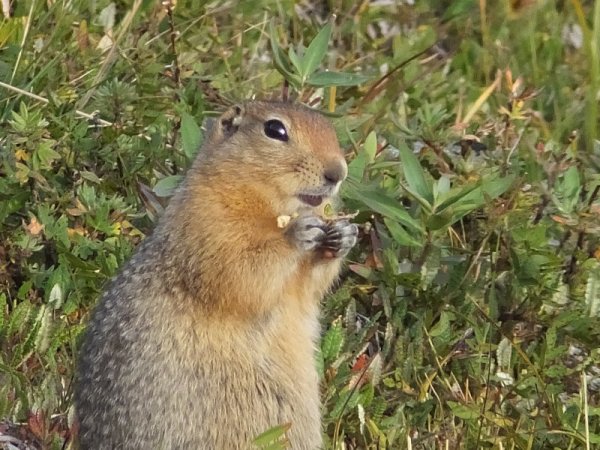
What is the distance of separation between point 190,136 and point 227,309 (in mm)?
1020

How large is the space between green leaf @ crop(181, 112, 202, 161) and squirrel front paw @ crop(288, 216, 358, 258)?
32.2 inches

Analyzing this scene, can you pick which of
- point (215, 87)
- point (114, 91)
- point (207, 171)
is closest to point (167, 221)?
point (207, 171)

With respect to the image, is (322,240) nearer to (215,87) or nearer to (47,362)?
(47,362)

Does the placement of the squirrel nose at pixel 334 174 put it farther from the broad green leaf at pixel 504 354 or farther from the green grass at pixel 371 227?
the broad green leaf at pixel 504 354

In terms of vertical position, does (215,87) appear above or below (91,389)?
below

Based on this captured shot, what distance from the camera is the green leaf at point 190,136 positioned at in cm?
466

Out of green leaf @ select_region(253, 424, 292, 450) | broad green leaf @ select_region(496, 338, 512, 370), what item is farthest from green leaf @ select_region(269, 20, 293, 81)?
green leaf @ select_region(253, 424, 292, 450)

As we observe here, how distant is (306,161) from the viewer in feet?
12.7

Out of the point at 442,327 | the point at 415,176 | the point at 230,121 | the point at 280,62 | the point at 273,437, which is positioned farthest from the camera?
the point at 280,62

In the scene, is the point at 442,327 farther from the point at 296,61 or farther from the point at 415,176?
the point at 296,61

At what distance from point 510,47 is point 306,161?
329 cm

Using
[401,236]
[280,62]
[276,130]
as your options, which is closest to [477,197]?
[401,236]

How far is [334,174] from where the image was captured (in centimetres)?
382

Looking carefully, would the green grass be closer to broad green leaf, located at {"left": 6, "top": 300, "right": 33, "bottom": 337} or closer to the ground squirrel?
broad green leaf, located at {"left": 6, "top": 300, "right": 33, "bottom": 337}
